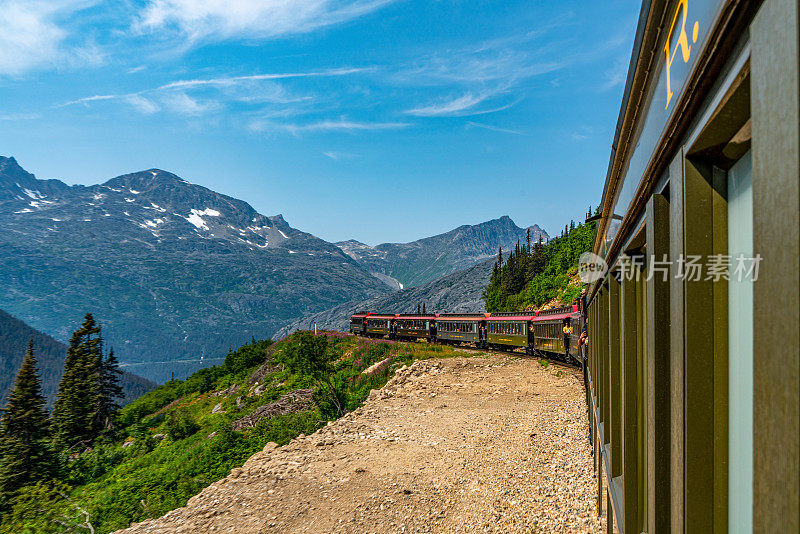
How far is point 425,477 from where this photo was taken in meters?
10.4

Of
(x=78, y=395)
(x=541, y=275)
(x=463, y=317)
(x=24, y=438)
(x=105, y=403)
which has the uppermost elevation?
(x=541, y=275)

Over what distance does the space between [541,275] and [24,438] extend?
6051 centimetres

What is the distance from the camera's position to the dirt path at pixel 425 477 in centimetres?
846

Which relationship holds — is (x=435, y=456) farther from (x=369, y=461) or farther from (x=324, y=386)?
(x=324, y=386)

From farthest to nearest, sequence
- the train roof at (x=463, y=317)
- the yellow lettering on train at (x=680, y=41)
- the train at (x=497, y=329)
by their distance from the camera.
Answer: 1. the train roof at (x=463, y=317)
2. the train at (x=497, y=329)
3. the yellow lettering on train at (x=680, y=41)

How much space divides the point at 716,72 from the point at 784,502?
3.10 feet

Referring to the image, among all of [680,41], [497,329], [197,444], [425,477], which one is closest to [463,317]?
[497,329]

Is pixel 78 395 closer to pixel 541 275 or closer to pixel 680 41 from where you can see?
pixel 680 41

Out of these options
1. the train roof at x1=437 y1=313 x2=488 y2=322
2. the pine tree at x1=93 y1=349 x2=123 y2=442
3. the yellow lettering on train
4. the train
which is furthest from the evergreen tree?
the yellow lettering on train

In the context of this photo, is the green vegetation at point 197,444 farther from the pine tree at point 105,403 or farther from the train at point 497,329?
the train at point 497,329

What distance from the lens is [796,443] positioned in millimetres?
661

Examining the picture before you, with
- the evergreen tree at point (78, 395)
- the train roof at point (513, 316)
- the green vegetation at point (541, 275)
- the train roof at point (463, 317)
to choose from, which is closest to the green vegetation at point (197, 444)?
the evergreen tree at point (78, 395)

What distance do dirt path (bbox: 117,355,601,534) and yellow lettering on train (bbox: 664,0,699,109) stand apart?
7.34 metres

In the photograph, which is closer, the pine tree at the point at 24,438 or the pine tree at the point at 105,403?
the pine tree at the point at 24,438
